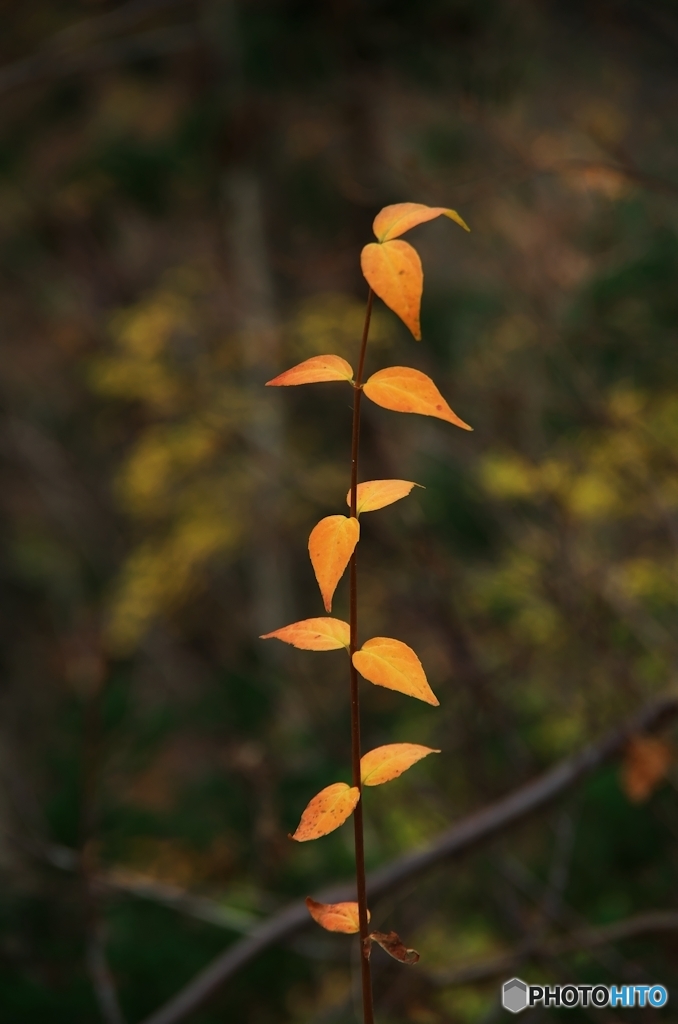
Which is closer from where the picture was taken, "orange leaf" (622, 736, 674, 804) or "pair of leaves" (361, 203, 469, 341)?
"pair of leaves" (361, 203, 469, 341)

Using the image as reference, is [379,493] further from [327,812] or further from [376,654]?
[327,812]

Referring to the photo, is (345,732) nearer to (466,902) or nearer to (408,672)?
(466,902)

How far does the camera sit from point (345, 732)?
12.9 feet

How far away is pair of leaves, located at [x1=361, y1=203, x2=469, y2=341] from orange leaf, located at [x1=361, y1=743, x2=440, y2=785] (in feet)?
1.22

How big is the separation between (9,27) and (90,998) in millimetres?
8490

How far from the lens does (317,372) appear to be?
69 centimetres

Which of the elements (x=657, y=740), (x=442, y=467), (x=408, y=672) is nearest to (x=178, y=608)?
(x=442, y=467)

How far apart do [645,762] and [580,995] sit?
48cm

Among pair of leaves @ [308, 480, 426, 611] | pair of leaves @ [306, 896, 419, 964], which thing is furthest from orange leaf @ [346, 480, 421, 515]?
pair of leaves @ [306, 896, 419, 964]

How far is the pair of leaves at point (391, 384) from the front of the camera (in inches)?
26.3

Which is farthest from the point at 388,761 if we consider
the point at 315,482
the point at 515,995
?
the point at 315,482

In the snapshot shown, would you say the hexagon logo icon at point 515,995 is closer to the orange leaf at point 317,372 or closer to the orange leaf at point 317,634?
the orange leaf at point 317,634

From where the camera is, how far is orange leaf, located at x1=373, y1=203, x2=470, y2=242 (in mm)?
683

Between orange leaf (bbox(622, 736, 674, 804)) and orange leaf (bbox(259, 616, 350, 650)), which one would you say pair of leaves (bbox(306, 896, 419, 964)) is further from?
orange leaf (bbox(622, 736, 674, 804))
